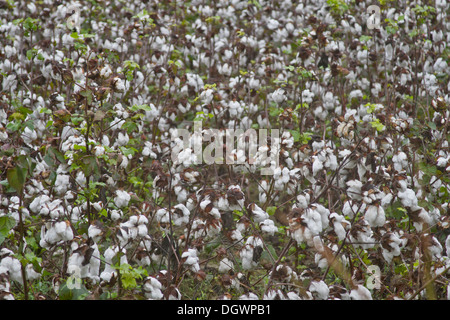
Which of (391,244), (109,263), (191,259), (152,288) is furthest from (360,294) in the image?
(109,263)

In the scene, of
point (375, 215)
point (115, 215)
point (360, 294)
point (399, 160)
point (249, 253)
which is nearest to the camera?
point (360, 294)

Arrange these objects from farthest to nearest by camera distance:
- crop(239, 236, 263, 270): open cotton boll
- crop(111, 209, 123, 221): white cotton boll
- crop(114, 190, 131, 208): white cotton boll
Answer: crop(111, 209, 123, 221): white cotton boll
crop(114, 190, 131, 208): white cotton boll
crop(239, 236, 263, 270): open cotton boll

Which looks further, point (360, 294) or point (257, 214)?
point (257, 214)

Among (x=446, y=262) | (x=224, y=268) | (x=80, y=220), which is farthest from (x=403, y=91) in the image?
(x=80, y=220)

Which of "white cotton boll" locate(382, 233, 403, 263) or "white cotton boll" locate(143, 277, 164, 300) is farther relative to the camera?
"white cotton boll" locate(382, 233, 403, 263)

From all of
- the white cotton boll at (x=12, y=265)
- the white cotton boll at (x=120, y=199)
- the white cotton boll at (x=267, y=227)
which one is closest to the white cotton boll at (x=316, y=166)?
the white cotton boll at (x=267, y=227)

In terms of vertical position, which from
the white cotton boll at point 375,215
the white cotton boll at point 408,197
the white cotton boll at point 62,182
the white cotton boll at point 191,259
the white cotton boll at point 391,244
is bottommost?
the white cotton boll at point 191,259

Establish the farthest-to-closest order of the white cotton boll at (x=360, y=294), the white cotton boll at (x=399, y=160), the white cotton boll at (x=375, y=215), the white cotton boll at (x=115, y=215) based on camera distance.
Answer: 1. the white cotton boll at (x=399, y=160)
2. the white cotton boll at (x=115, y=215)
3. the white cotton boll at (x=375, y=215)
4. the white cotton boll at (x=360, y=294)

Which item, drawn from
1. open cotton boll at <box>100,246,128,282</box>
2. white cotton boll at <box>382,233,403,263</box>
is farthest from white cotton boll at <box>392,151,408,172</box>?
open cotton boll at <box>100,246,128,282</box>

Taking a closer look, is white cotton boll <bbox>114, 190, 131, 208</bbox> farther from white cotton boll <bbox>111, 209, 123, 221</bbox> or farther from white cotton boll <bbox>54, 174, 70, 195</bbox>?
white cotton boll <bbox>54, 174, 70, 195</bbox>

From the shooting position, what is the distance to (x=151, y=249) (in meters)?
3.09

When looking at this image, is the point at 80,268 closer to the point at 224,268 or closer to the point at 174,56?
the point at 224,268

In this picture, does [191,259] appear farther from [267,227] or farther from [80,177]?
[80,177]

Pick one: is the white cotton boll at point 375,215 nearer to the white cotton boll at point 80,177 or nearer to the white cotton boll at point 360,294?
the white cotton boll at point 360,294
